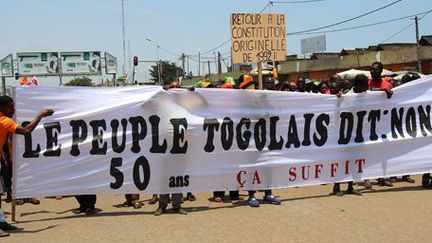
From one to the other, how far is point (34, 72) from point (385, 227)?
147ft

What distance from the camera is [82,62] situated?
1865 inches

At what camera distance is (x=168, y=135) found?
287 inches

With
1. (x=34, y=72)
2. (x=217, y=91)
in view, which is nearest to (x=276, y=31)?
(x=217, y=91)

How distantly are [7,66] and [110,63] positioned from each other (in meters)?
8.20

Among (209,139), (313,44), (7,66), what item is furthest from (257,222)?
(313,44)

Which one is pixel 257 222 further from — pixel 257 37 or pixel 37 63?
pixel 37 63

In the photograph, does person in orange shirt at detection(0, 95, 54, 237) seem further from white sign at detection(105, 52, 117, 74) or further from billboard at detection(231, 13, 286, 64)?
white sign at detection(105, 52, 117, 74)

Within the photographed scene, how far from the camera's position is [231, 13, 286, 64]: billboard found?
29.9 ft

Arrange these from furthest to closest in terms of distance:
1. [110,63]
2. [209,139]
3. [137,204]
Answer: [110,63]
[137,204]
[209,139]

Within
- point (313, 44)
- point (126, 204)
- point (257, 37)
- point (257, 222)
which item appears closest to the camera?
point (257, 222)

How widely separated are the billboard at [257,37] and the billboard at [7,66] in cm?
3382

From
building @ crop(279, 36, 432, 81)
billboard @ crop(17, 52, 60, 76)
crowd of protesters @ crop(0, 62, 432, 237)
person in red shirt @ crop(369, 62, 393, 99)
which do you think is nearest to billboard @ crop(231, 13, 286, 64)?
crowd of protesters @ crop(0, 62, 432, 237)

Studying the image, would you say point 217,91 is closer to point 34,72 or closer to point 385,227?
point 385,227

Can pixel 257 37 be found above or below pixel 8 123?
above
